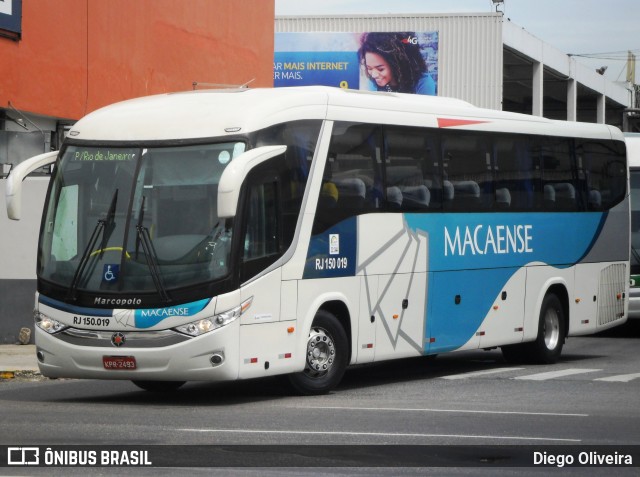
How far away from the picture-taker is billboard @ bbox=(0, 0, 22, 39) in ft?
71.4

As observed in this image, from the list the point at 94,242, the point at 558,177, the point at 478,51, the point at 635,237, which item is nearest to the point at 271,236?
the point at 94,242

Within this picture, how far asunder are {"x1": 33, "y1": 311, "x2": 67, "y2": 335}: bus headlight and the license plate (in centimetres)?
63

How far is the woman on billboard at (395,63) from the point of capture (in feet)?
185

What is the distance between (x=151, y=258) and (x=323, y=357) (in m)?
2.46

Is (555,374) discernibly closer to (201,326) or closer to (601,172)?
(601,172)

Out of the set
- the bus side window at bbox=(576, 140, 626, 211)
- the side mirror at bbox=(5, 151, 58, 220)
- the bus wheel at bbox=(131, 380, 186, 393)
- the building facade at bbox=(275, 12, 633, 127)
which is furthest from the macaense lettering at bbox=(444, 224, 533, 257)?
the building facade at bbox=(275, 12, 633, 127)

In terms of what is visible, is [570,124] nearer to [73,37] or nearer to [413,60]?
[73,37]

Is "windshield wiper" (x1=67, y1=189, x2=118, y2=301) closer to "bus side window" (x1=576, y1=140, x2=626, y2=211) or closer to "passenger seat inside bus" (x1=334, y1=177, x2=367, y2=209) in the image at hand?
"passenger seat inside bus" (x1=334, y1=177, x2=367, y2=209)

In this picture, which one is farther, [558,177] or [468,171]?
[558,177]

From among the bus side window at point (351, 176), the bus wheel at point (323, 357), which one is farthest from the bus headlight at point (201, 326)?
the bus side window at point (351, 176)

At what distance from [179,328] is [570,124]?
9.16 meters

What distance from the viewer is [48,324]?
47.3 ft

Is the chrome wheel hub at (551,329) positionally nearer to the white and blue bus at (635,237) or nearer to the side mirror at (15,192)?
the white and blue bus at (635,237)

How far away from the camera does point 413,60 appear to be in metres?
57.2
